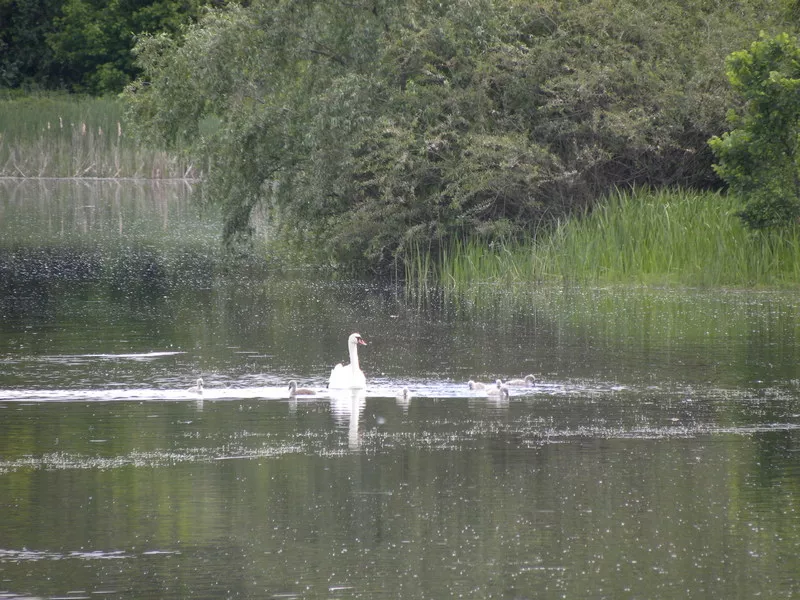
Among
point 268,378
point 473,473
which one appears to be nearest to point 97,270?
point 268,378

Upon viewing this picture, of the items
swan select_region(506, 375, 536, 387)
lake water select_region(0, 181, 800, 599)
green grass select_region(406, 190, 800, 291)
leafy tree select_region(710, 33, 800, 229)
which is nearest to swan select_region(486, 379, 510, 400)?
lake water select_region(0, 181, 800, 599)

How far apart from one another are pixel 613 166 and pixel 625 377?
43.5 feet

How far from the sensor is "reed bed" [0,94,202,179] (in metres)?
58.8

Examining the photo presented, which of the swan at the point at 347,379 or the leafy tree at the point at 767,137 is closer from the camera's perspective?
the swan at the point at 347,379

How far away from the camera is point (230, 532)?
10.2 meters

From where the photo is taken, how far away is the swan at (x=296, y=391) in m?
15.8

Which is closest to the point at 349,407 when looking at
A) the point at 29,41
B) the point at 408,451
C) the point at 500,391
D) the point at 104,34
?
the point at 500,391

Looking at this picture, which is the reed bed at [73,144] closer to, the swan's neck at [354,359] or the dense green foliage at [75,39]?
the dense green foliage at [75,39]

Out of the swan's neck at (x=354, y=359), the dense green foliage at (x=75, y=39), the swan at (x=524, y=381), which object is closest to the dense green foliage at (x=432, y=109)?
the swan's neck at (x=354, y=359)

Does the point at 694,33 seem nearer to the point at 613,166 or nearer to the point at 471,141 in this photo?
the point at 613,166

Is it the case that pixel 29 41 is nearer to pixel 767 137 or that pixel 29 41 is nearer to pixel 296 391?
pixel 767 137

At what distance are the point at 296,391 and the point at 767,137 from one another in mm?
12237

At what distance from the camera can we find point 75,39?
7062 cm

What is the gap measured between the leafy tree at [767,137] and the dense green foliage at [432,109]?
2.62 metres
